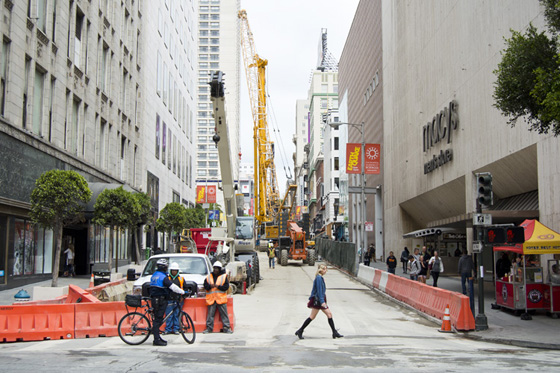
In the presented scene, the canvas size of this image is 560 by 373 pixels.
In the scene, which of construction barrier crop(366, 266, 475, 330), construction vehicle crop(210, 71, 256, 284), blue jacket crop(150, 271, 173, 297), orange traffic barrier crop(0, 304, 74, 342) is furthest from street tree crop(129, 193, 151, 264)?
blue jacket crop(150, 271, 173, 297)

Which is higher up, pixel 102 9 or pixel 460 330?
pixel 102 9

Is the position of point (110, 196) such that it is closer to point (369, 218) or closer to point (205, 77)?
point (369, 218)

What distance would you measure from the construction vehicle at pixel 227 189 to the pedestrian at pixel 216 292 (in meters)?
5.44

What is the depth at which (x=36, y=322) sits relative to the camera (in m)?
13.1

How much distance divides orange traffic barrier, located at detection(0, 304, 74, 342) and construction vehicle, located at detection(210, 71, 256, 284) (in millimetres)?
6858

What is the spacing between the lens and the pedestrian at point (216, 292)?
13.7 m

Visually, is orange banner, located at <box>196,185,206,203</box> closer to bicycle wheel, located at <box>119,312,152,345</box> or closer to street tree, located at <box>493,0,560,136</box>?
street tree, located at <box>493,0,560,136</box>

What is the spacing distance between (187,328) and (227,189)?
18660mm

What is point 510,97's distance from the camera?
15016mm

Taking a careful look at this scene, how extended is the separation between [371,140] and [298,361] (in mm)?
54515

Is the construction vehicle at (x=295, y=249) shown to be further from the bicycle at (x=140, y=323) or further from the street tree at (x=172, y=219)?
the bicycle at (x=140, y=323)

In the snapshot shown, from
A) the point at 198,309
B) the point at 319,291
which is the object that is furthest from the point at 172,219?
the point at 319,291

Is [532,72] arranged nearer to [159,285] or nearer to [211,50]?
[159,285]

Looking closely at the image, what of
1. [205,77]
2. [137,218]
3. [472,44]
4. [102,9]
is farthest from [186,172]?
[205,77]
